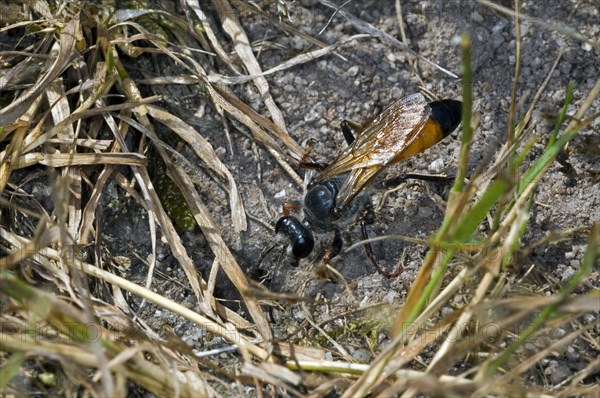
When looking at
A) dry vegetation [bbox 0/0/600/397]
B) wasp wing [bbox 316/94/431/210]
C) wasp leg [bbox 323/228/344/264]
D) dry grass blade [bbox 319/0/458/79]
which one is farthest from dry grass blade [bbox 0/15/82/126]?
Result: wasp leg [bbox 323/228/344/264]

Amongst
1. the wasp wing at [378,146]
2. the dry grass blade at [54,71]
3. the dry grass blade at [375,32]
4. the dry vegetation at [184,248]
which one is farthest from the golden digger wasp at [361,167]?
the dry grass blade at [54,71]

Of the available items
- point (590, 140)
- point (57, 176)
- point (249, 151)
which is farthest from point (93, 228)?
point (590, 140)

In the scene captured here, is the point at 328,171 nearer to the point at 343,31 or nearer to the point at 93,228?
the point at 343,31

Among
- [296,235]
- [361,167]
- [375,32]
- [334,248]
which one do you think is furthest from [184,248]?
[375,32]

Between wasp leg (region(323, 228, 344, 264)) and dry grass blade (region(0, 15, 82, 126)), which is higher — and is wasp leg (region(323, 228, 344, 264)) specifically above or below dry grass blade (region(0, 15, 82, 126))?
below

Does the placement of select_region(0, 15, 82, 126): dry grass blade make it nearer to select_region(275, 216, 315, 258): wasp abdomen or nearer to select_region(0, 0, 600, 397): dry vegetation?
select_region(0, 0, 600, 397): dry vegetation

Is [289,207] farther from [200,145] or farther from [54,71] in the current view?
[54,71]
